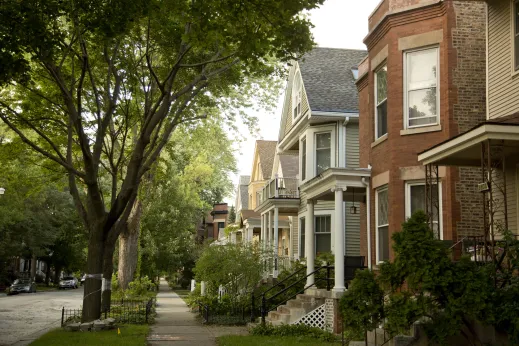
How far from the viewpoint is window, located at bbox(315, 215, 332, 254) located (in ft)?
80.0

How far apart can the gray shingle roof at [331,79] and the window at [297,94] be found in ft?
2.38

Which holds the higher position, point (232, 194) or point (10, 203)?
point (232, 194)

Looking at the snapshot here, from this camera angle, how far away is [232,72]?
1927 cm

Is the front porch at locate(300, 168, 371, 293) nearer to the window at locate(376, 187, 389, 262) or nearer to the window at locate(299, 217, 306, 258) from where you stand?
the window at locate(376, 187, 389, 262)

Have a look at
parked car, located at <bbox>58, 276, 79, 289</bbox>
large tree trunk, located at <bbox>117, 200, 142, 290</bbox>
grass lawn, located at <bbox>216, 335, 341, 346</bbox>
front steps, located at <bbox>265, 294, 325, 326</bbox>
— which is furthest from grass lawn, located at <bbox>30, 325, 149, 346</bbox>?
parked car, located at <bbox>58, 276, 79, 289</bbox>

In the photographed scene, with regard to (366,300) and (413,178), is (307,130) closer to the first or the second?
(413,178)

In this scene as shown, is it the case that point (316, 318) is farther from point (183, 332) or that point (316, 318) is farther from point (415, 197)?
point (415, 197)

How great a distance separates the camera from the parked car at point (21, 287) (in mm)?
47062

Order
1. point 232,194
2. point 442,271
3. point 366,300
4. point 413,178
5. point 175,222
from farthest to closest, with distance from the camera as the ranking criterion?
point 232,194 < point 175,222 < point 413,178 < point 366,300 < point 442,271

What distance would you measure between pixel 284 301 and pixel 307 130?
6.89 metres

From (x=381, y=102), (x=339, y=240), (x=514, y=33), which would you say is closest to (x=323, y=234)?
(x=339, y=240)

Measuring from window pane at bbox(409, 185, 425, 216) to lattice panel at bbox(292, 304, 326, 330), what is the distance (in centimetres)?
423

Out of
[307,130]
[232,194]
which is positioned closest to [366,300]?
[307,130]

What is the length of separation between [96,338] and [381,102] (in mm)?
9329
